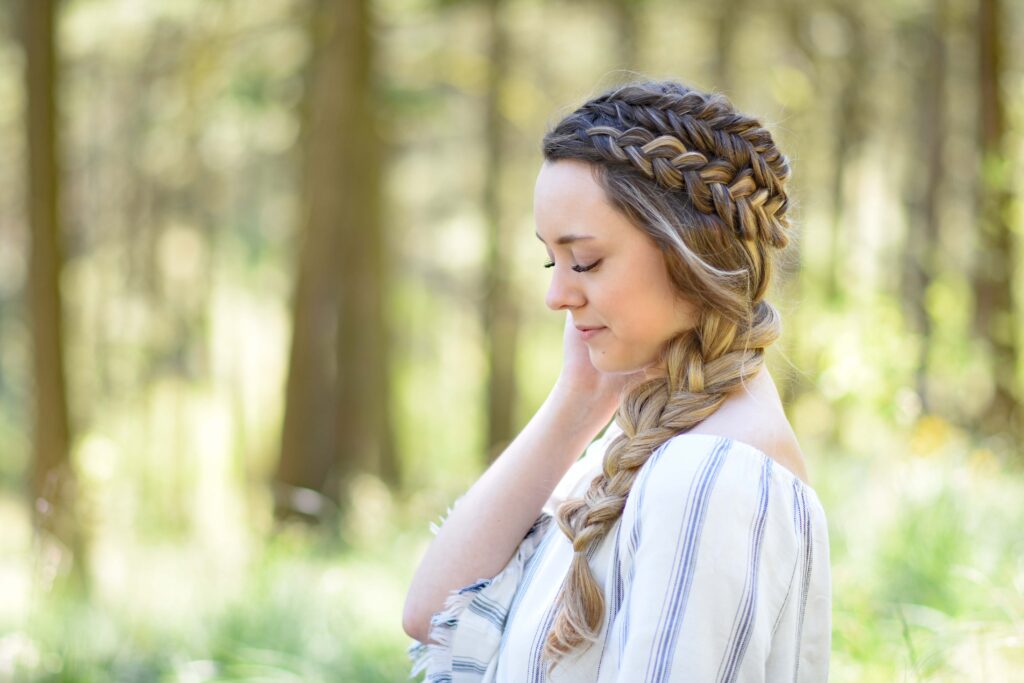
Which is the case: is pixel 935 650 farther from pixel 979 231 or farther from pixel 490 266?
pixel 490 266

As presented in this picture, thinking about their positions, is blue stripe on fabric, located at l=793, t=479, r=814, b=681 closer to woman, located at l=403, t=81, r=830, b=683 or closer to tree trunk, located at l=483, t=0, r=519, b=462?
woman, located at l=403, t=81, r=830, b=683

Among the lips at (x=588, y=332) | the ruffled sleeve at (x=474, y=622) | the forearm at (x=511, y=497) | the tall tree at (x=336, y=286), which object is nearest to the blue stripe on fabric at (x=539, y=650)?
the ruffled sleeve at (x=474, y=622)

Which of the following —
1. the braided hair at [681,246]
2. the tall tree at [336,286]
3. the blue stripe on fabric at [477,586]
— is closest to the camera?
the braided hair at [681,246]

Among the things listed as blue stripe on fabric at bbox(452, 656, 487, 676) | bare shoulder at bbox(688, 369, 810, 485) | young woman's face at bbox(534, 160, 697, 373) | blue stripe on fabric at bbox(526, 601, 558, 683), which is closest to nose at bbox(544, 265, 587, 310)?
young woman's face at bbox(534, 160, 697, 373)

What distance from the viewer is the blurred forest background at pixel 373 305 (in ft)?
16.1

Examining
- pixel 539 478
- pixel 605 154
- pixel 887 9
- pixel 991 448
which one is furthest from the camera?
pixel 887 9

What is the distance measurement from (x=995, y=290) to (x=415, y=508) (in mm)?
5555

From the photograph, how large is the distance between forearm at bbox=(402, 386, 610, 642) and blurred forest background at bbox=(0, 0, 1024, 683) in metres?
0.47

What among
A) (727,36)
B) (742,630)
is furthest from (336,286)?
(742,630)

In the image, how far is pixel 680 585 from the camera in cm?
169

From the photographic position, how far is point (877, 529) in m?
5.26

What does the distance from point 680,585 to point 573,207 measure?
0.71m

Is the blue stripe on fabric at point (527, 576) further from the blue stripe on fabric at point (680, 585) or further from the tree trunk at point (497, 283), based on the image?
the tree trunk at point (497, 283)

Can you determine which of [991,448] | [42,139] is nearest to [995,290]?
[991,448]
